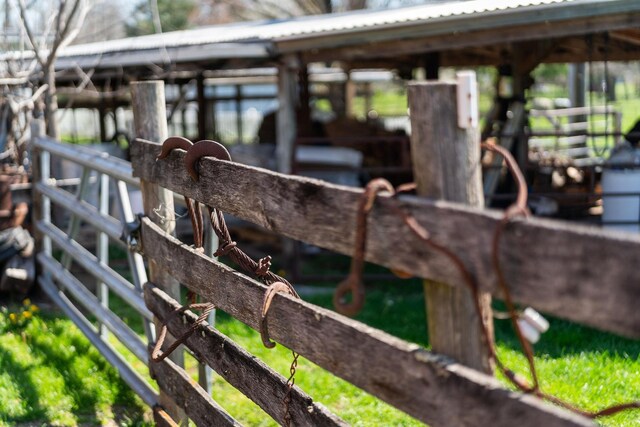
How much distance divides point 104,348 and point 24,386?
0.60 m

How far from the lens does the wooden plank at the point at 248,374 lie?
263 cm

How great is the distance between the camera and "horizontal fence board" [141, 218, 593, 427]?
5.71 ft

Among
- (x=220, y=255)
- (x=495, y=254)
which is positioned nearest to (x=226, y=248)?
(x=220, y=255)

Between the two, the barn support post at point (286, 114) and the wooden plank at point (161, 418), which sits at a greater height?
the barn support post at point (286, 114)

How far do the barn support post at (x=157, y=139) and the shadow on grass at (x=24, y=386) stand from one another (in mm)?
897

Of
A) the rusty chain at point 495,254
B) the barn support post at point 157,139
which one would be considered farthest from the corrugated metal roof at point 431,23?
the rusty chain at point 495,254

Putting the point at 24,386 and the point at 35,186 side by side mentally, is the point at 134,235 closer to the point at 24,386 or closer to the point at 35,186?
the point at 24,386

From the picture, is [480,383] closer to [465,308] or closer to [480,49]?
[465,308]

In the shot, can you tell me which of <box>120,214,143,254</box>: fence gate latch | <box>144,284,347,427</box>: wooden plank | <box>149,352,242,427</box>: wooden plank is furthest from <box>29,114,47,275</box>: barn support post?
<box>144,284,347,427</box>: wooden plank

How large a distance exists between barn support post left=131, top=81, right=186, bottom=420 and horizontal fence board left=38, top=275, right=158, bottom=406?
1.41 feet

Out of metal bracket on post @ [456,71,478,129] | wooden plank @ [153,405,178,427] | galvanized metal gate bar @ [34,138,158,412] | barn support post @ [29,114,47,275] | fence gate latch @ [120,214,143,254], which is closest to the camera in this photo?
metal bracket on post @ [456,71,478,129]

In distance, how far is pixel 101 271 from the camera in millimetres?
5293

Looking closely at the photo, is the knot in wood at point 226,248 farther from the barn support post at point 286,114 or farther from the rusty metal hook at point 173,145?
the barn support post at point 286,114

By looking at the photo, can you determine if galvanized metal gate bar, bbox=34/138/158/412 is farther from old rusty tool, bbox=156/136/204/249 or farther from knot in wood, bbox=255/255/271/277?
knot in wood, bbox=255/255/271/277
